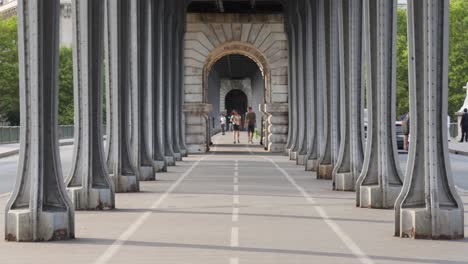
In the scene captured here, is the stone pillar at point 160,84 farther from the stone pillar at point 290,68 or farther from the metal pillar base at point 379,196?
the metal pillar base at point 379,196

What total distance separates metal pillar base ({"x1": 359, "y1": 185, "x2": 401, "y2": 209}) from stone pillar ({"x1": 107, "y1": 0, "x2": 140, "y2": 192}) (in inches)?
255

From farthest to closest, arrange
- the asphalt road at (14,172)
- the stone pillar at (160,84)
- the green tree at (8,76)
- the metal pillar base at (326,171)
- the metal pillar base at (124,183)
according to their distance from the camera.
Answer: the green tree at (8,76), the stone pillar at (160,84), the metal pillar base at (326,171), the asphalt road at (14,172), the metal pillar base at (124,183)

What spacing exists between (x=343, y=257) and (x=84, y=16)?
8424mm

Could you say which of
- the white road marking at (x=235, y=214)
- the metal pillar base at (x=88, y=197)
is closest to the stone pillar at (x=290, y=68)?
the white road marking at (x=235, y=214)

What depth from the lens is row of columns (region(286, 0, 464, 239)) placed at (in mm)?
15383

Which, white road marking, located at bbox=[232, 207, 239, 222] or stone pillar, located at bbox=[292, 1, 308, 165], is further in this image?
stone pillar, located at bbox=[292, 1, 308, 165]

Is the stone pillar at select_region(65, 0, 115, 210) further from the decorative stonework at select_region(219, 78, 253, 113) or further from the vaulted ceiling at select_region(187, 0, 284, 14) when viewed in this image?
the decorative stonework at select_region(219, 78, 253, 113)

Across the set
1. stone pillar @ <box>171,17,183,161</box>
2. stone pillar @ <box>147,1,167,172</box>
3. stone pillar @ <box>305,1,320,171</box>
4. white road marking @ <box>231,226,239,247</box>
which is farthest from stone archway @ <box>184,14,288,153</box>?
white road marking @ <box>231,226,239,247</box>

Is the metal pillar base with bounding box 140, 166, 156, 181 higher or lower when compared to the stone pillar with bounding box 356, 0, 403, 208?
lower

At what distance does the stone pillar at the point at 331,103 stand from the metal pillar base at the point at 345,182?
160 inches

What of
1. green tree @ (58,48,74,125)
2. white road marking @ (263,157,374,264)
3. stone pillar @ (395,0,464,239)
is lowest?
white road marking @ (263,157,374,264)

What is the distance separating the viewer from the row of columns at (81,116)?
49.6ft

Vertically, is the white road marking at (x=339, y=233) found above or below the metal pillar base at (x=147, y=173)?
below

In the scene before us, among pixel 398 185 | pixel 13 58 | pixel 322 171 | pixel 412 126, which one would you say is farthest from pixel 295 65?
pixel 13 58
